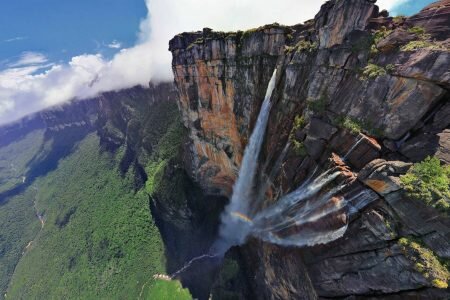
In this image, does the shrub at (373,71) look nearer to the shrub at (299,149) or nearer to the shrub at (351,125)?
the shrub at (351,125)

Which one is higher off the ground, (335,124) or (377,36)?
(377,36)

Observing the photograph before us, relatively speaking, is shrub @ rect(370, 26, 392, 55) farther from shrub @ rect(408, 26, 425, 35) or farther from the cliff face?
shrub @ rect(408, 26, 425, 35)

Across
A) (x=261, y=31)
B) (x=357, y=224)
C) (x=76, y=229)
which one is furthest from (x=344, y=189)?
(x=76, y=229)

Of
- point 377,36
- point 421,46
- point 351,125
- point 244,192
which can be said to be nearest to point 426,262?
point 351,125

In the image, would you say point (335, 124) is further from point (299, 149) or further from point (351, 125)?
point (299, 149)

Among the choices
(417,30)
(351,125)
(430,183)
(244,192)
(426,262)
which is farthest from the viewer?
(244,192)
